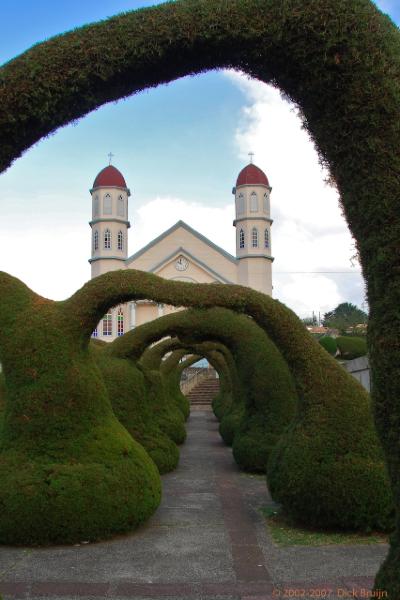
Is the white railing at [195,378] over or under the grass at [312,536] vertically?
over

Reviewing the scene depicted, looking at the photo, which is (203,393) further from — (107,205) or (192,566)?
(192,566)

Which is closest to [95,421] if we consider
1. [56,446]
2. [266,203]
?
[56,446]

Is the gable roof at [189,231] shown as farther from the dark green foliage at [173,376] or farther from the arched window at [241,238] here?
the dark green foliage at [173,376]

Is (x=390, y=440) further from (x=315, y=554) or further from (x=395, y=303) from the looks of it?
(x=315, y=554)

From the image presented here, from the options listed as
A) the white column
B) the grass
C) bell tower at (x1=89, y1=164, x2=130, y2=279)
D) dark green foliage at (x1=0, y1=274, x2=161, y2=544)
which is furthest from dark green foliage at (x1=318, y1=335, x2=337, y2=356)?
bell tower at (x1=89, y1=164, x2=130, y2=279)

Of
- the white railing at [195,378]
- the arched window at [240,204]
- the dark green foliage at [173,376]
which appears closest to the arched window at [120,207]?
the arched window at [240,204]

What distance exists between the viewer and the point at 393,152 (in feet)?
10.4

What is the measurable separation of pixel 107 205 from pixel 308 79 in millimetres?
45946

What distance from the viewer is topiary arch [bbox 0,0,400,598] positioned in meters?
3.16

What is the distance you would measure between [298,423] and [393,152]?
4.53 meters

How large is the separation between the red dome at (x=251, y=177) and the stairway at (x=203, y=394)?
18.8 m

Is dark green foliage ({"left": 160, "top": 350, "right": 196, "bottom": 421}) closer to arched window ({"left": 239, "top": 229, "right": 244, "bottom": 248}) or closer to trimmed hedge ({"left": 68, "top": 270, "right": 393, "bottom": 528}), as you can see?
trimmed hedge ({"left": 68, "top": 270, "right": 393, "bottom": 528})

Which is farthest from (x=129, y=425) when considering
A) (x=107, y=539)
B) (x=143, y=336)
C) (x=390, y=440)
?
(x=390, y=440)

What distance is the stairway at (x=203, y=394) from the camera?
33.7 metres
